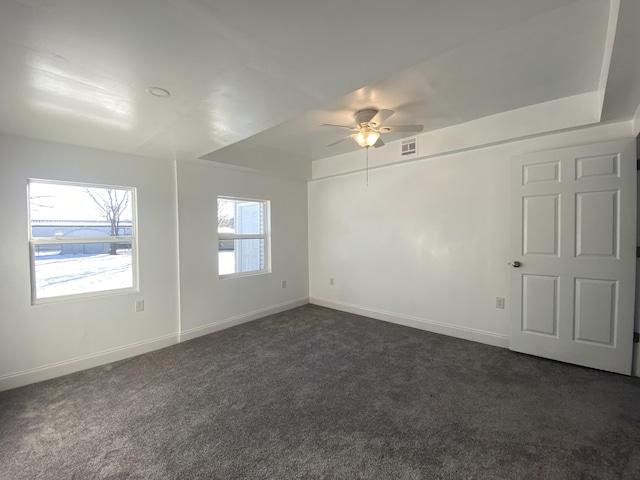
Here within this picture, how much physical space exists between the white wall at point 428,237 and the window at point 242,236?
1.04m

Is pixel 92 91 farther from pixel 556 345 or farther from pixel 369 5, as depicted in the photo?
pixel 556 345

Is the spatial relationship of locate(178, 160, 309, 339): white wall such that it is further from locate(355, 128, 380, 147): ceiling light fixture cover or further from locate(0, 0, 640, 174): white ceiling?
locate(355, 128, 380, 147): ceiling light fixture cover

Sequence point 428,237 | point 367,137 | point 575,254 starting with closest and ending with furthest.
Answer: point 575,254
point 367,137
point 428,237

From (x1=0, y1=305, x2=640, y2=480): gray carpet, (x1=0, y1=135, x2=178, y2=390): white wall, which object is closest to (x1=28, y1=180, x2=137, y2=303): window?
(x1=0, y1=135, x2=178, y2=390): white wall

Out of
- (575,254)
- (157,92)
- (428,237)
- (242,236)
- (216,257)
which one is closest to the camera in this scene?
(157,92)

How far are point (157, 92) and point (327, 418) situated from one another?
249cm

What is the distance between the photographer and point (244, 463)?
1.66 metres

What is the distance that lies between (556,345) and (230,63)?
3742mm

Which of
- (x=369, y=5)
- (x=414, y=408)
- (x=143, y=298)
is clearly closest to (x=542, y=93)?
(x=369, y=5)

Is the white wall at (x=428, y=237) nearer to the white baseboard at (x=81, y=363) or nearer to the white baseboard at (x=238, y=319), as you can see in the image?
the white baseboard at (x=238, y=319)

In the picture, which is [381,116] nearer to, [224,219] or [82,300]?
[224,219]

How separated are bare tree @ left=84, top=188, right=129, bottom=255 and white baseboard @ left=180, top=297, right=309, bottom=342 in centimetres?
133

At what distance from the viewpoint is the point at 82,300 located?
287cm

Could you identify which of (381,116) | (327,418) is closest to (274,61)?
(381,116)
